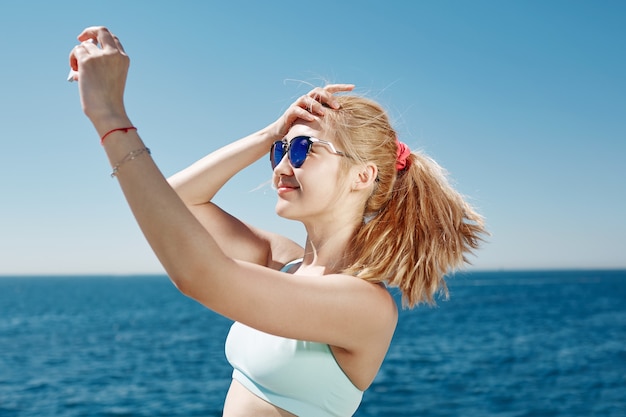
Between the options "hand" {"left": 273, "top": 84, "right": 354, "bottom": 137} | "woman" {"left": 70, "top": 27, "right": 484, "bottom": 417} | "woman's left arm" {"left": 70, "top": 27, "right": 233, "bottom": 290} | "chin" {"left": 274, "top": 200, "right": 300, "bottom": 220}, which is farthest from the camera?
"hand" {"left": 273, "top": 84, "right": 354, "bottom": 137}

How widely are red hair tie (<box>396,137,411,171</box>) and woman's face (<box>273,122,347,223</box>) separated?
0.32 metres

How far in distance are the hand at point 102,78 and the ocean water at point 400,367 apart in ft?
89.7

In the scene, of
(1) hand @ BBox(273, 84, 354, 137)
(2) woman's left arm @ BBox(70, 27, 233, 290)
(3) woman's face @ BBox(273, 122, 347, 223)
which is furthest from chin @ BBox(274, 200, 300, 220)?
(2) woman's left arm @ BBox(70, 27, 233, 290)

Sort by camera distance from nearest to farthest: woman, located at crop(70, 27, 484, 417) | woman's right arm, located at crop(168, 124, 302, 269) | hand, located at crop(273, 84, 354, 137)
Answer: woman, located at crop(70, 27, 484, 417)
hand, located at crop(273, 84, 354, 137)
woman's right arm, located at crop(168, 124, 302, 269)

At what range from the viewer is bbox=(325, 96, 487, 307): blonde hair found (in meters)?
2.65

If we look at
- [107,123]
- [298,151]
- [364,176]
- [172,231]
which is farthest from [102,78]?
[364,176]

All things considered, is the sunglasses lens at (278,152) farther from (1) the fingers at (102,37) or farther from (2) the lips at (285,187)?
(1) the fingers at (102,37)

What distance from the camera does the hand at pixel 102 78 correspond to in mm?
1709

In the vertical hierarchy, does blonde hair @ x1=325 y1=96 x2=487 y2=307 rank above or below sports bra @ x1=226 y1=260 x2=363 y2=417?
above

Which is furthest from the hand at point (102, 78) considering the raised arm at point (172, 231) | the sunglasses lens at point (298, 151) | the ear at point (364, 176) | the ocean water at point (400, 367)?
the ocean water at point (400, 367)

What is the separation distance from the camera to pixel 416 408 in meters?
28.1

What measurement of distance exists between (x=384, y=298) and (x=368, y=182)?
0.51 m

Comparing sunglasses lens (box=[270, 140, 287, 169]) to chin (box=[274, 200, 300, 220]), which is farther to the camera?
sunglasses lens (box=[270, 140, 287, 169])

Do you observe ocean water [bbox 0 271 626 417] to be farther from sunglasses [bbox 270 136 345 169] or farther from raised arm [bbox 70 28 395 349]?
raised arm [bbox 70 28 395 349]
